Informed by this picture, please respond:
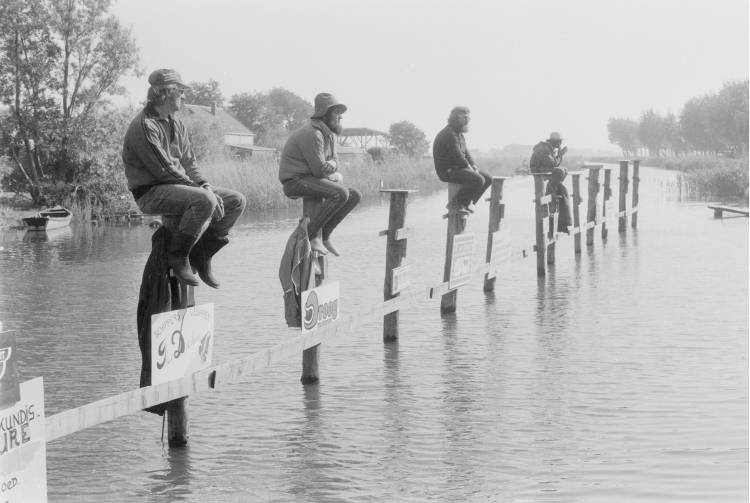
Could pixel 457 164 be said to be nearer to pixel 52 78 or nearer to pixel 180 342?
pixel 180 342

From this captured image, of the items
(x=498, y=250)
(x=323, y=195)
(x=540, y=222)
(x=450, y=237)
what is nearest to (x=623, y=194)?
(x=540, y=222)

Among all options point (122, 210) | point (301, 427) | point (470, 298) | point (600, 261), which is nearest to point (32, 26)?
point (122, 210)

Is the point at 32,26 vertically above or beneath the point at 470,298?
above

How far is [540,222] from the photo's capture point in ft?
54.0

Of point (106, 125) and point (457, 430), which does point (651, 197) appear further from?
point (457, 430)

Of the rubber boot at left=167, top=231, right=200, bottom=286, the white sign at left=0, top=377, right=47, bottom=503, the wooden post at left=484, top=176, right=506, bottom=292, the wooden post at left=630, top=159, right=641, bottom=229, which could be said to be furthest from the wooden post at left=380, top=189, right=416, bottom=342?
the wooden post at left=630, top=159, right=641, bottom=229

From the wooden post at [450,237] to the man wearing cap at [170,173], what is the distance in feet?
19.1

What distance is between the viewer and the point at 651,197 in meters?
40.0

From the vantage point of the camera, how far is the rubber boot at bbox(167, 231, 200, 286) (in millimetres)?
6715

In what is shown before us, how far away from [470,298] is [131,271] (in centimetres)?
652

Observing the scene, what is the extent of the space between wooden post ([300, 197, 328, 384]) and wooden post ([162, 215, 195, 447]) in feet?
6.44

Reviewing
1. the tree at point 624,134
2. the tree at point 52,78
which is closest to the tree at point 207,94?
the tree at point 52,78

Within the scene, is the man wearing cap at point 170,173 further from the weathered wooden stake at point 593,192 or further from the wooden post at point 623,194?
the wooden post at point 623,194

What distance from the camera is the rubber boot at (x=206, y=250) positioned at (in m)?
7.02
